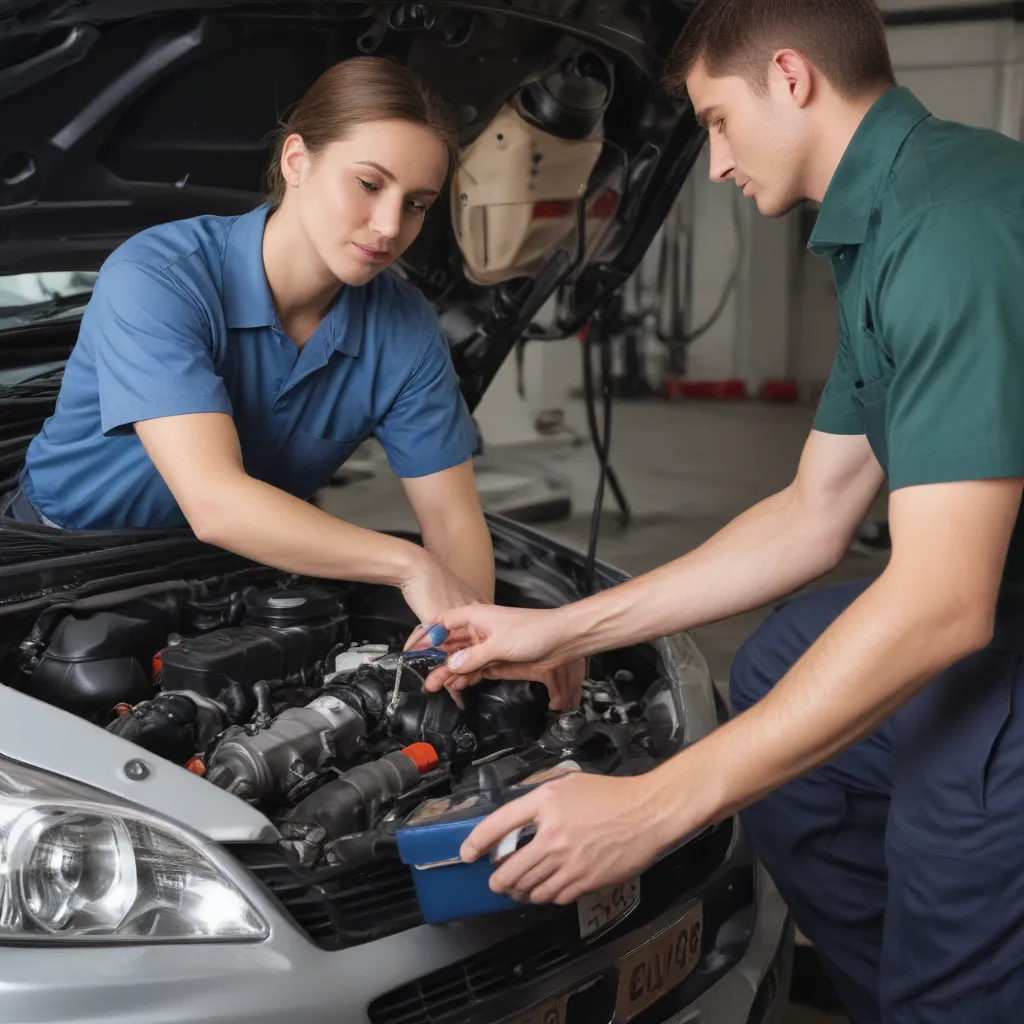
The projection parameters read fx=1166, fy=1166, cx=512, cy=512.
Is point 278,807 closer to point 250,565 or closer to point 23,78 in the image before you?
point 250,565

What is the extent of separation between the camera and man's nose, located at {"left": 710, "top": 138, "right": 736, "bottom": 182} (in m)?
1.45

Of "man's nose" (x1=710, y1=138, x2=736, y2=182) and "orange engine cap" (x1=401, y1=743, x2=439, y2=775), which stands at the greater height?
"man's nose" (x1=710, y1=138, x2=736, y2=182)

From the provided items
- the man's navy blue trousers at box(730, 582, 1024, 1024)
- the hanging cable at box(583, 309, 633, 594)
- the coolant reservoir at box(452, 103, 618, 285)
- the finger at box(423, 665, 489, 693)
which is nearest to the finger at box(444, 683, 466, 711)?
the finger at box(423, 665, 489, 693)

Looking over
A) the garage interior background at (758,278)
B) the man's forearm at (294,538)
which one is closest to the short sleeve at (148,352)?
the man's forearm at (294,538)

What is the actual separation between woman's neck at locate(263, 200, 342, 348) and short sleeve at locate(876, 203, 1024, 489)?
93cm

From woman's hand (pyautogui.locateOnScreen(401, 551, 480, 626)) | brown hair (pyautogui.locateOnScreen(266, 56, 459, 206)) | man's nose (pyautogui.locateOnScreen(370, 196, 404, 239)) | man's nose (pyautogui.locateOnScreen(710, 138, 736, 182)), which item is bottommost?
woman's hand (pyautogui.locateOnScreen(401, 551, 480, 626))

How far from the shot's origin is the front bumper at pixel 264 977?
3.40 feet

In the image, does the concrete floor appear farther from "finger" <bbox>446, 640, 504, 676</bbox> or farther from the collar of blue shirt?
the collar of blue shirt

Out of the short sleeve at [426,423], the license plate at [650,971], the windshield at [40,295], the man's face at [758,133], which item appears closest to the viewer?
the license plate at [650,971]

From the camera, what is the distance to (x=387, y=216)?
1.67 meters

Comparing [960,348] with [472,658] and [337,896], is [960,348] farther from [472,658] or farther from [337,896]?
[337,896]

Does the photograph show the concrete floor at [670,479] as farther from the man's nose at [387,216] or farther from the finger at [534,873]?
the finger at [534,873]

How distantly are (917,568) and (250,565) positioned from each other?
3.53 feet

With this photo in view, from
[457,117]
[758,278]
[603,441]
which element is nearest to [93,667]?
[457,117]
